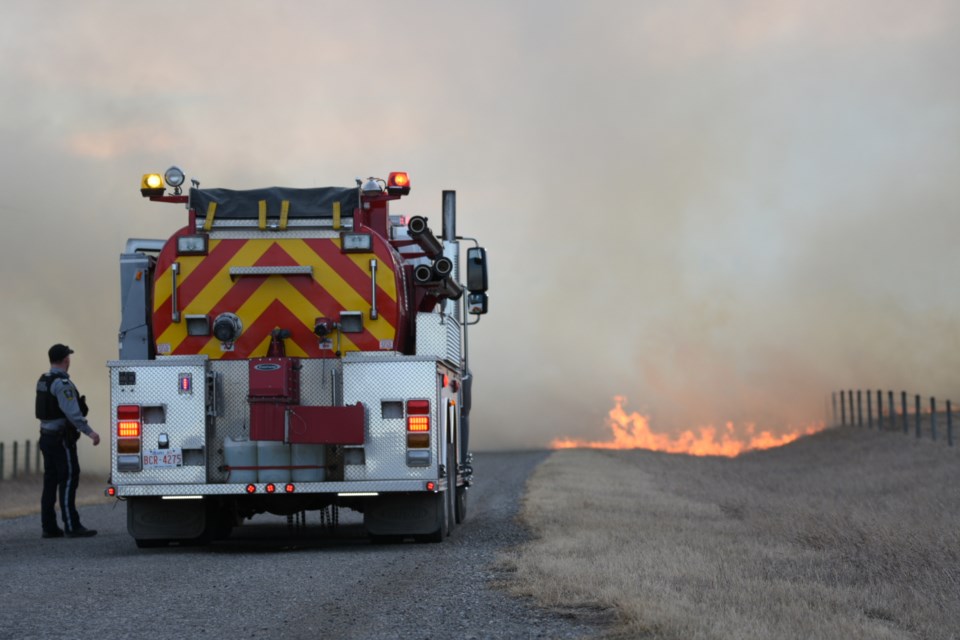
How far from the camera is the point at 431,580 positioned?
11.8 meters

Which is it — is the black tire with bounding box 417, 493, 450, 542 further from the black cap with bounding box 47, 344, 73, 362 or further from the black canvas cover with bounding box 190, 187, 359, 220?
the black cap with bounding box 47, 344, 73, 362

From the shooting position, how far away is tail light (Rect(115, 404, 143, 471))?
14.8 metres

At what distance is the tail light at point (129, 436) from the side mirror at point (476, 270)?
4786mm

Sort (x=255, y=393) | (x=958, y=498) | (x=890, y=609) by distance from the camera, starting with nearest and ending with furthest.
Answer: (x=890, y=609)
(x=255, y=393)
(x=958, y=498)

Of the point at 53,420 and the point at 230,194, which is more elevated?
the point at 230,194

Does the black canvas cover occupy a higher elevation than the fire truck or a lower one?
higher

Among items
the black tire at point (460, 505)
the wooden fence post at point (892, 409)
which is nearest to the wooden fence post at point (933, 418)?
the wooden fence post at point (892, 409)

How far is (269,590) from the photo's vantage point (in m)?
11.2

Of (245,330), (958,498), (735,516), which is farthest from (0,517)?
(958,498)

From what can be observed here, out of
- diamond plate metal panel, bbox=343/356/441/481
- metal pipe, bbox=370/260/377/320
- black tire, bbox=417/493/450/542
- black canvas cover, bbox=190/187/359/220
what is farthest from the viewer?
black canvas cover, bbox=190/187/359/220

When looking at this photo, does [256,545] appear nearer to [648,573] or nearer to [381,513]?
[381,513]

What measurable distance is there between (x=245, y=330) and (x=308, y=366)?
816 mm

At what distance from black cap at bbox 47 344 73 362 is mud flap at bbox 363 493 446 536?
4.80 m

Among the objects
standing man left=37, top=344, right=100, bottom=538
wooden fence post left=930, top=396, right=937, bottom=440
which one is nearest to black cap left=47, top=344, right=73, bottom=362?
standing man left=37, top=344, right=100, bottom=538
